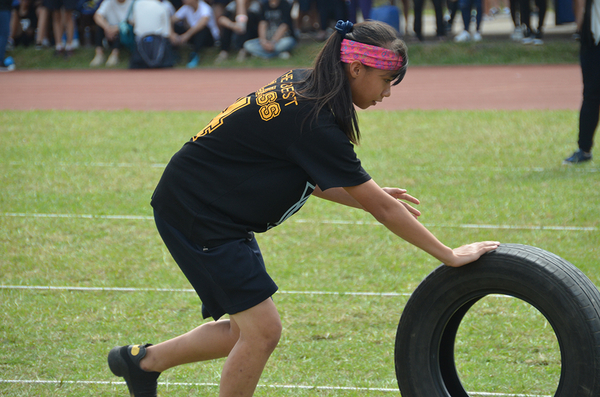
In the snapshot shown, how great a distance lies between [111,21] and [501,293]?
1531cm

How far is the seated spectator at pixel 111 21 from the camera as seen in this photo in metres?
16.0

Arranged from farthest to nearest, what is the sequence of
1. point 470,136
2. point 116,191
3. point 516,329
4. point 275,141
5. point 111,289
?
point 470,136
point 116,191
point 111,289
point 516,329
point 275,141

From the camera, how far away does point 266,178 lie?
2.59m

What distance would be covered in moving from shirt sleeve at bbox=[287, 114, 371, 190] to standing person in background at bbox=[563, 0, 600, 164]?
17.6 feet

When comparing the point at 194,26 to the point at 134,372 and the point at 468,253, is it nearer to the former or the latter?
the point at 134,372

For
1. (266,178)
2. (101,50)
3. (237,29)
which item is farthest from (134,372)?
(101,50)


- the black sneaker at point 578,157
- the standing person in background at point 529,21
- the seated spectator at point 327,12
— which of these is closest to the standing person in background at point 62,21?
the seated spectator at point 327,12

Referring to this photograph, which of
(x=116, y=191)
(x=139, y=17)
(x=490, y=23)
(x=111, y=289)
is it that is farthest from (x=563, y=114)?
(x=490, y=23)

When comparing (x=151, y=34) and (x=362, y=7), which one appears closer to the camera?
(x=151, y=34)

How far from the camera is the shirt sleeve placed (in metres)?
2.45

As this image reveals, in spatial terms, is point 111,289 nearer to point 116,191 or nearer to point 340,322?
point 340,322

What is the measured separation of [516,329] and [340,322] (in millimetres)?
1021

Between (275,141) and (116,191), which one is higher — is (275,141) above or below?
above

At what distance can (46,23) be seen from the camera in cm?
1775
